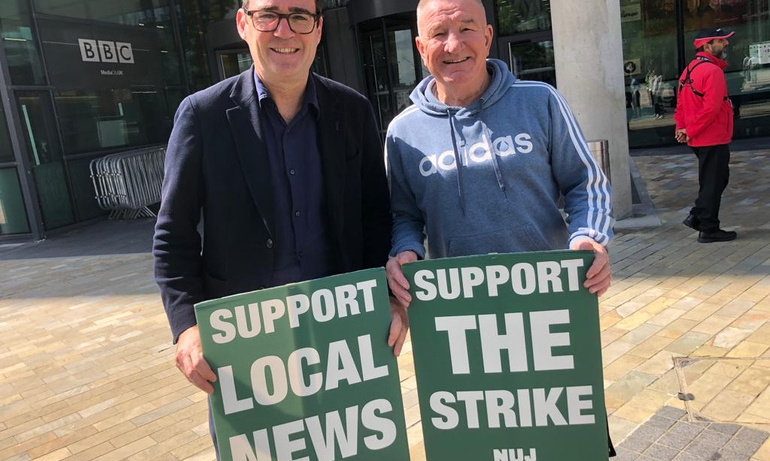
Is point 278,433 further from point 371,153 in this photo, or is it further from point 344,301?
point 371,153

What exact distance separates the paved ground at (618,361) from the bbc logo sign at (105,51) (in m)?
6.09

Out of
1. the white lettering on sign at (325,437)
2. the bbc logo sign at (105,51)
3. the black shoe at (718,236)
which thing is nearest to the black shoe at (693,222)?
the black shoe at (718,236)

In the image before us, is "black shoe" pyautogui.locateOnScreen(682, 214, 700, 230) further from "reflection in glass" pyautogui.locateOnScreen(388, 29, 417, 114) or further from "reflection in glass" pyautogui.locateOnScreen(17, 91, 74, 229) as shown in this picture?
"reflection in glass" pyautogui.locateOnScreen(17, 91, 74, 229)

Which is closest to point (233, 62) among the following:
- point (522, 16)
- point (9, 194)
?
point (9, 194)

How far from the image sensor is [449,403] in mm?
2006

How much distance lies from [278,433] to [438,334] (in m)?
0.58

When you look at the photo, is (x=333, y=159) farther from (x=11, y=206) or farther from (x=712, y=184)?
(x=11, y=206)

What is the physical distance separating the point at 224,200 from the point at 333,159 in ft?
1.27

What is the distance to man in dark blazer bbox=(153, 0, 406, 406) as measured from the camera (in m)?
2.01

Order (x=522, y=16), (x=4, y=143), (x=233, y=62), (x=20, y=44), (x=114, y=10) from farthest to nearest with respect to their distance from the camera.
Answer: (x=233, y=62), (x=114, y=10), (x=522, y=16), (x=20, y=44), (x=4, y=143)

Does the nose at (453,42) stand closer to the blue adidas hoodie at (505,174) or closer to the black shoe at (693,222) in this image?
the blue adidas hoodie at (505,174)

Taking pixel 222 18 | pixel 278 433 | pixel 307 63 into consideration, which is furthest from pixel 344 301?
pixel 222 18

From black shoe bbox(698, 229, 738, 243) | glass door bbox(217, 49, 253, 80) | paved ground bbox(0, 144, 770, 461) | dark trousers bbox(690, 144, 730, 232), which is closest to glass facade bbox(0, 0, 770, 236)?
glass door bbox(217, 49, 253, 80)

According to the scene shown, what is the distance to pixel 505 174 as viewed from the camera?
2.10m
